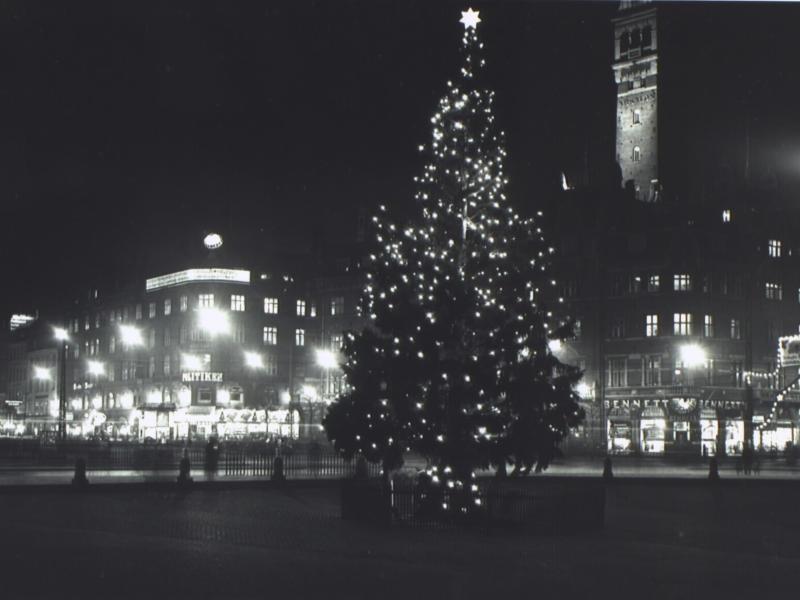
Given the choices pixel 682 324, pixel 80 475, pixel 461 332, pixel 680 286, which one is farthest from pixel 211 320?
pixel 461 332

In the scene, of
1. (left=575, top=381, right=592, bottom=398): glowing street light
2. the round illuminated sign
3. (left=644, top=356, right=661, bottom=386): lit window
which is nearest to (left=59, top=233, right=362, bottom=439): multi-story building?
the round illuminated sign

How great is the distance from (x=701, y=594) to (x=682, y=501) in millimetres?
19053

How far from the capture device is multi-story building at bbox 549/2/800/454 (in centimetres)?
8262

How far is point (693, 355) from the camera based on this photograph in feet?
267

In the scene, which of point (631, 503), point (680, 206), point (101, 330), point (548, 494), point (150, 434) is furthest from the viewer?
point (101, 330)

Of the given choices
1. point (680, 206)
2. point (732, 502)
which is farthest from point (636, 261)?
point (732, 502)

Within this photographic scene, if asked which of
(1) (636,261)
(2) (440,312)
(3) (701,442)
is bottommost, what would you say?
(3) (701,442)

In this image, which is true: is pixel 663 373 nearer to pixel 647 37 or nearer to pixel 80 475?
pixel 647 37

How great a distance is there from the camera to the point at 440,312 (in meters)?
25.3

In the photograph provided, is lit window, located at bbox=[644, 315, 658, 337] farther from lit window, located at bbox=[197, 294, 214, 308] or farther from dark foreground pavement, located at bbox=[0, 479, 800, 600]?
dark foreground pavement, located at bbox=[0, 479, 800, 600]

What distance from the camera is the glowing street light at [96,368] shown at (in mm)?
119688

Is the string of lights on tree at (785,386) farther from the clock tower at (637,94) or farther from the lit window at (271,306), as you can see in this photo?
the lit window at (271,306)

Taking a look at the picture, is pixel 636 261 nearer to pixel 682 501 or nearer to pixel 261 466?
pixel 261 466

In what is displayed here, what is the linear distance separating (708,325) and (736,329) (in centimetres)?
325
